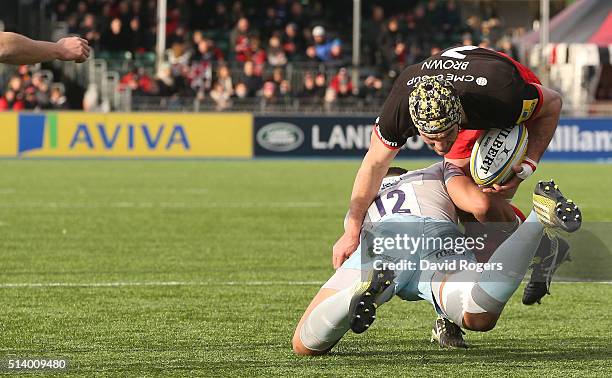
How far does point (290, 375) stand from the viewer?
19.2 feet

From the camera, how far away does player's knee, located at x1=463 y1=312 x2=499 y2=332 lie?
6012 mm

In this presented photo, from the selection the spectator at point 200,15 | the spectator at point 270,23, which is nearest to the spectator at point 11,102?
the spectator at point 200,15

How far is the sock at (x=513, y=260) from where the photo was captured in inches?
228

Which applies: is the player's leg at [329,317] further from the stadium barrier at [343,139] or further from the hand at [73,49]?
the stadium barrier at [343,139]

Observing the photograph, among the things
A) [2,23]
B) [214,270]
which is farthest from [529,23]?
[214,270]

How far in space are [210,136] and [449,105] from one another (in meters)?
19.4

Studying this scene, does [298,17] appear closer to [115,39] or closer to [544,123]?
[115,39]

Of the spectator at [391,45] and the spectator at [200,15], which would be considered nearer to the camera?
the spectator at [391,45]

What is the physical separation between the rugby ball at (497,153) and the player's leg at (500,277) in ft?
2.28

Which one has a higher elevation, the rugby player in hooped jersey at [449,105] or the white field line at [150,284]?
the rugby player in hooped jersey at [449,105]

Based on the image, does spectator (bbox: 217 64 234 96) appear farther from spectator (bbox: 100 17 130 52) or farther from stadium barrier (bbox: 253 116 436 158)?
spectator (bbox: 100 17 130 52)

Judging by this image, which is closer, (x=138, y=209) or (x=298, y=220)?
(x=298, y=220)

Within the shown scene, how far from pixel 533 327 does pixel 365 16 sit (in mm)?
26866

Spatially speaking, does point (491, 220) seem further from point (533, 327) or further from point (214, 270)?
point (214, 270)
